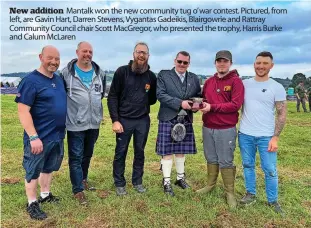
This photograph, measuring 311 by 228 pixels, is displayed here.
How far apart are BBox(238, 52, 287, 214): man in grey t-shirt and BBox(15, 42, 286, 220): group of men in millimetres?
15

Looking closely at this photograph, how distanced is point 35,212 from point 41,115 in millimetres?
1478

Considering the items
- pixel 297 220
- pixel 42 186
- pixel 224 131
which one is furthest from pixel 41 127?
pixel 297 220

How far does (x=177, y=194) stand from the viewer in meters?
6.05

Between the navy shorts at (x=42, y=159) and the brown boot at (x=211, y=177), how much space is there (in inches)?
102

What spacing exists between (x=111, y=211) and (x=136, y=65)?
2440mm

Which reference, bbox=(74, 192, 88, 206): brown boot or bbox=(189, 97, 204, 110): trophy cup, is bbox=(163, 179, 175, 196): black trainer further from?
bbox=(189, 97, 204, 110): trophy cup

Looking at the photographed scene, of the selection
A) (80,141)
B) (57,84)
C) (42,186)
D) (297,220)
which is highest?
(57,84)

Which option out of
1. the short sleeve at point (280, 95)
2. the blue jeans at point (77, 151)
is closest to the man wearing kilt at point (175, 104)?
the blue jeans at point (77, 151)

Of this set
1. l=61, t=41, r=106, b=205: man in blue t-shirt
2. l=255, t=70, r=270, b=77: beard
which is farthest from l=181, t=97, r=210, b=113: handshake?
l=61, t=41, r=106, b=205: man in blue t-shirt

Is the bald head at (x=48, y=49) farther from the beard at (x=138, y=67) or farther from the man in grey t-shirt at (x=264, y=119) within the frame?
the man in grey t-shirt at (x=264, y=119)

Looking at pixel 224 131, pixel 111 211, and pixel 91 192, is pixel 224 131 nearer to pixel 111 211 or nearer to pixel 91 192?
pixel 111 211

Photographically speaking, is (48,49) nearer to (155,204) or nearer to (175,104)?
(175,104)

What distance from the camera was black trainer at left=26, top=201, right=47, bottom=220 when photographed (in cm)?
499

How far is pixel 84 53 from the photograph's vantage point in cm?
539
